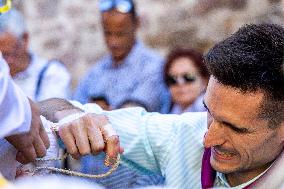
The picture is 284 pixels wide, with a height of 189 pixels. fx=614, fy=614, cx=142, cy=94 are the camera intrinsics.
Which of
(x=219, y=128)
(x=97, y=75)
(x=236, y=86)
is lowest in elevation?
(x=97, y=75)

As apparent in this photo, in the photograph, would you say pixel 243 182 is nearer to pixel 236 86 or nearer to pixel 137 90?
pixel 236 86

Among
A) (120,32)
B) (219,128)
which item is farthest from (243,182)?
(120,32)

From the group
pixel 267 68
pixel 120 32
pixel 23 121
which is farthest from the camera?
pixel 120 32

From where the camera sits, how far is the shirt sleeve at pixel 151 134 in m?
1.94

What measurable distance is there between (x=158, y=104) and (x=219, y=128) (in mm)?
1618

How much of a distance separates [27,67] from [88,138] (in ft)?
6.35

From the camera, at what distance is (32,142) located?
56.8 inches

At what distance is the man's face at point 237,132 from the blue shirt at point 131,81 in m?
1.52

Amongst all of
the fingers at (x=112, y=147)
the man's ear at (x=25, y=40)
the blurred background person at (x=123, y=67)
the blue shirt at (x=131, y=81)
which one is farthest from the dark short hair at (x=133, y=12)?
the fingers at (x=112, y=147)

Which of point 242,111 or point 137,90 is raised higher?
point 242,111

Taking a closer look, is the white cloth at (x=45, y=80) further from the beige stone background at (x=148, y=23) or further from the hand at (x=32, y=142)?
the hand at (x=32, y=142)

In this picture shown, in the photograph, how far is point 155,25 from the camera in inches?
152

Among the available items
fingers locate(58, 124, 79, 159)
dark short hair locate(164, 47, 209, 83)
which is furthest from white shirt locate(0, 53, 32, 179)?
dark short hair locate(164, 47, 209, 83)

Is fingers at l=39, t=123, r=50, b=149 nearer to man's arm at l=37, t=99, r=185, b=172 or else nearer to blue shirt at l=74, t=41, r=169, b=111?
man's arm at l=37, t=99, r=185, b=172
